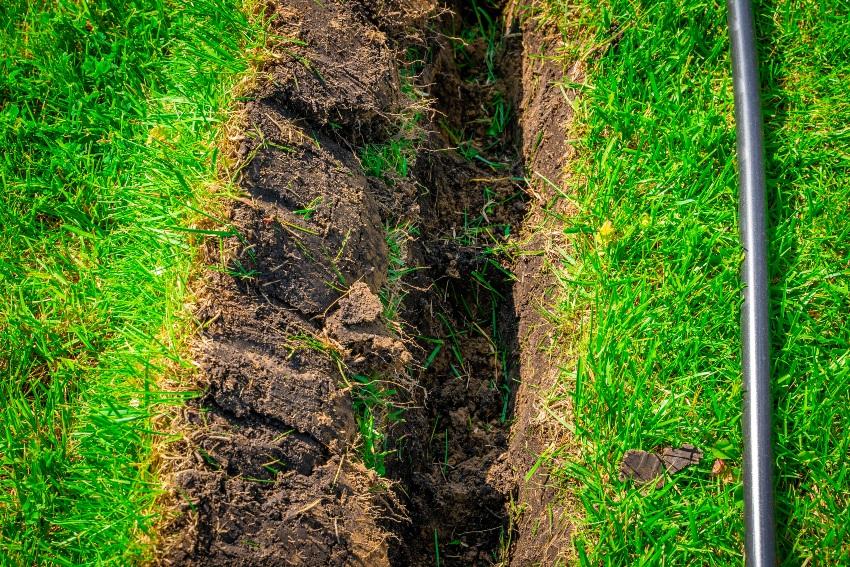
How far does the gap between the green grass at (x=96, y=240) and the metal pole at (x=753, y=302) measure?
170 cm

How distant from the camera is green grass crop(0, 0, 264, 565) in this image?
1918mm

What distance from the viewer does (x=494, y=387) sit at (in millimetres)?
2383

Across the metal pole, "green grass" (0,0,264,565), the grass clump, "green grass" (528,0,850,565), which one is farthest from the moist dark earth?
the metal pole

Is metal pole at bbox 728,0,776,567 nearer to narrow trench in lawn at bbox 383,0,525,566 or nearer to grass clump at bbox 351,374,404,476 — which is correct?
narrow trench in lawn at bbox 383,0,525,566

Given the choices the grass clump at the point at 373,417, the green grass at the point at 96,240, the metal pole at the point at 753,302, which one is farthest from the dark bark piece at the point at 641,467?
the green grass at the point at 96,240

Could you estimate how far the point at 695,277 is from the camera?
85.2 inches

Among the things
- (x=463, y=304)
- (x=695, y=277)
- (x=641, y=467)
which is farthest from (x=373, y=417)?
(x=695, y=277)

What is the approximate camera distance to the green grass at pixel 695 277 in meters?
1.98

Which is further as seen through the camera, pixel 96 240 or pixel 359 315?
pixel 96 240

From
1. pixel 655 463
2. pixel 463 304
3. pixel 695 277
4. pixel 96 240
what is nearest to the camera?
pixel 655 463

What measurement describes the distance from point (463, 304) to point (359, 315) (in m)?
0.57

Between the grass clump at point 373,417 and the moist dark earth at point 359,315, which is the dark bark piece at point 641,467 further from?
the grass clump at point 373,417

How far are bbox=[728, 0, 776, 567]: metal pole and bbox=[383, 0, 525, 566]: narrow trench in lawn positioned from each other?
751 mm

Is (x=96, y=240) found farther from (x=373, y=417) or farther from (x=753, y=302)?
(x=753, y=302)
